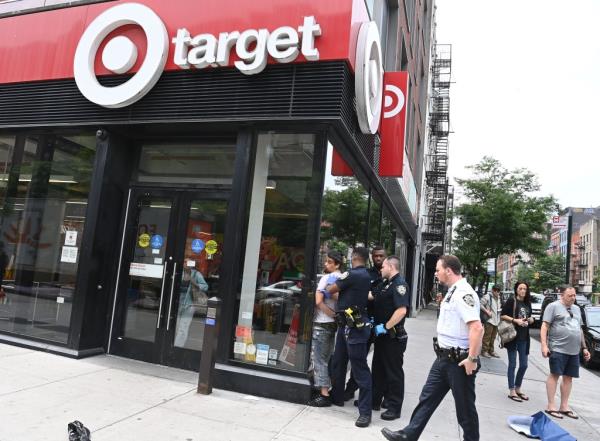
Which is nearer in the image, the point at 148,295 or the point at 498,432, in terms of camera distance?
the point at 498,432

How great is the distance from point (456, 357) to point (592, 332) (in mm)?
10441

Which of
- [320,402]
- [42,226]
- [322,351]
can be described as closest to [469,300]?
→ [322,351]

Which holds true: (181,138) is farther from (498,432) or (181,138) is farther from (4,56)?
(498,432)

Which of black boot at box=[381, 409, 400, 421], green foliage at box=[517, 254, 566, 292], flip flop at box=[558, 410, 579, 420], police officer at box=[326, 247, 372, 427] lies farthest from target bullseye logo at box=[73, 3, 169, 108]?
green foliage at box=[517, 254, 566, 292]

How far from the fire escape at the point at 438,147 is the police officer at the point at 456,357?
25534 mm

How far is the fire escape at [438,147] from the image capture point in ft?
97.7

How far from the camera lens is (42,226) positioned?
310 inches

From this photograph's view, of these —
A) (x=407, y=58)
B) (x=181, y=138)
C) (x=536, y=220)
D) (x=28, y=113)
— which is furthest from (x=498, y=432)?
(x=536, y=220)

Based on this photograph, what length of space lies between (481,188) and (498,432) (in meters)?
26.9

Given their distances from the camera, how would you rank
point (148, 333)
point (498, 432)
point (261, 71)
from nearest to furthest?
point (498, 432) < point (261, 71) < point (148, 333)

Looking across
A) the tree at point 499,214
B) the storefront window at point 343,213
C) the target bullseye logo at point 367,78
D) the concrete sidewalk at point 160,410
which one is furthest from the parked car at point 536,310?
the target bullseye logo at point 367,78

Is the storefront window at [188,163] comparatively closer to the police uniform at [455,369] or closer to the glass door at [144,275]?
the glass door at [144,275]

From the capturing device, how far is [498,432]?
5.43 m

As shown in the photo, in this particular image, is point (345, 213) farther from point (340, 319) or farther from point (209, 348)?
point (209, 348)
